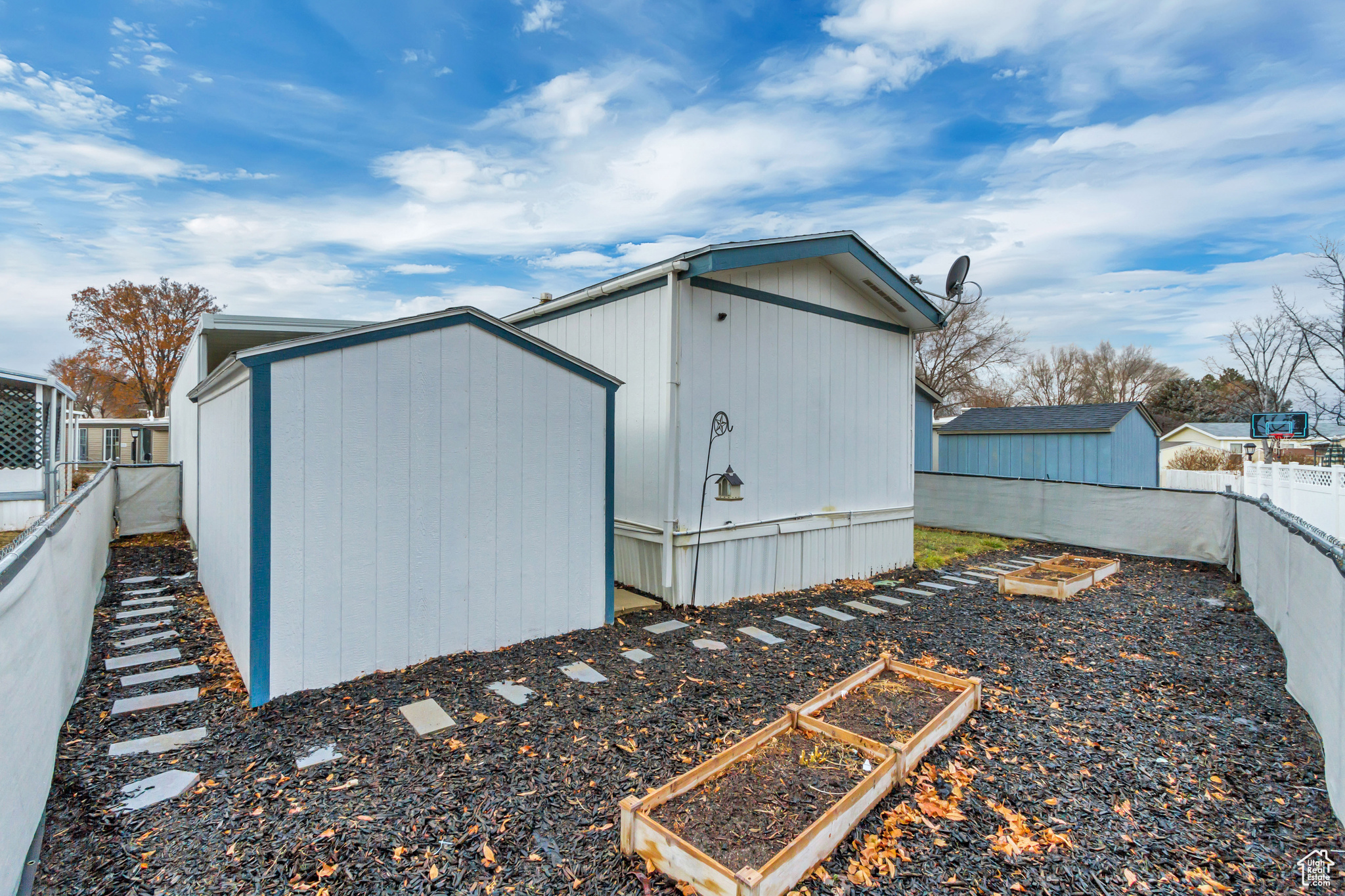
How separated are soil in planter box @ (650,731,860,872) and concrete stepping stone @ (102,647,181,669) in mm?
3751

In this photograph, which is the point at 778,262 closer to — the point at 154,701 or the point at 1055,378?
the point at 154,701

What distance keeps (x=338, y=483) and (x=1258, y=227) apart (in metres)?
21.6

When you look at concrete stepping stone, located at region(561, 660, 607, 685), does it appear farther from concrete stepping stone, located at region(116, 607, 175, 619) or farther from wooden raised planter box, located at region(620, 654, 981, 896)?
concrete stepping stone, located at region(116, 607, 175, 619)

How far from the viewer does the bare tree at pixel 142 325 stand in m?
20.7

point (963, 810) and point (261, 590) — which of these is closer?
point (963, 810)

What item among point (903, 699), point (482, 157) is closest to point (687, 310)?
point (903, 699)

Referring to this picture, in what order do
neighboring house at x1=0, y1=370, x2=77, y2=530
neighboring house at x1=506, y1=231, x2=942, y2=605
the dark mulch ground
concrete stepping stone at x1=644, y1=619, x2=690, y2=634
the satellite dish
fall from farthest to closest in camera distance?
the satellite dish → neighboring house at x1=0, y1=370, x2=77, y2=530 → neighboring house at x1=506, y1=231, x2=942, y2=605 → concrete stepping stone at x1=644, y1=619, x2=690, y2=634 → the dark mulch ground

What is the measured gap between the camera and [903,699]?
10.9ft

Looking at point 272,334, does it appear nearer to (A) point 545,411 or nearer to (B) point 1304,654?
(A) point 545,411

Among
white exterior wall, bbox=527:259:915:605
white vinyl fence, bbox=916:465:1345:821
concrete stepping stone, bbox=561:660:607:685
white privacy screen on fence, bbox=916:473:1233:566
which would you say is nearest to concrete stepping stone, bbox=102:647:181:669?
concrete stepping stone, bbox=561:660:607:685

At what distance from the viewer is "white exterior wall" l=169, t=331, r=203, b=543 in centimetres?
656

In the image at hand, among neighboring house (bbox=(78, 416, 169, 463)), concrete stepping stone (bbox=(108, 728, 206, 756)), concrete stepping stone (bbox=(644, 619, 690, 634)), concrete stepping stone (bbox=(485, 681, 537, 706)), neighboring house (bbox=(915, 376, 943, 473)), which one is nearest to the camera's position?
concrete stepping stone (bbox=(108, 728, 206, 756))

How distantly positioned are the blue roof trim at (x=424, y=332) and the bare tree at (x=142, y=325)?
23.3m

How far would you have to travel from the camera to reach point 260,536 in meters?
3.08
